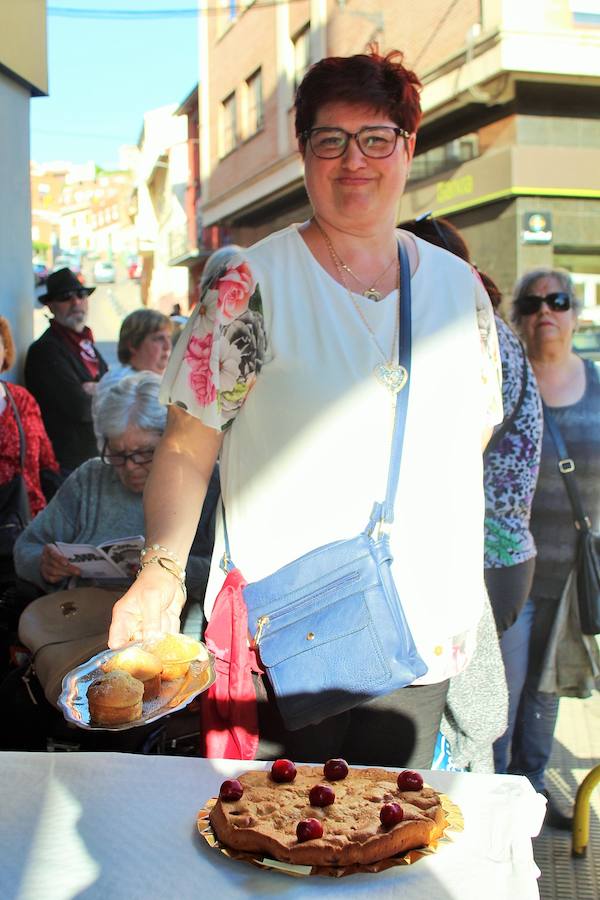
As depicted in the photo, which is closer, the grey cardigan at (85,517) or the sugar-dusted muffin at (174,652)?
the sugar-dusted muffin at (174,652)

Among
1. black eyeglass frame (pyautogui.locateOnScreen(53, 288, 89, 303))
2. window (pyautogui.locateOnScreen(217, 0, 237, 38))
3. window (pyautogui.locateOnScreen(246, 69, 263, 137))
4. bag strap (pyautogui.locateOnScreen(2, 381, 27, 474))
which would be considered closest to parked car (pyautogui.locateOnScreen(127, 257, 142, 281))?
window (pyautogui.locateOnScreen(217, 0, 237, 38))

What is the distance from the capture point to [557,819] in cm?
331

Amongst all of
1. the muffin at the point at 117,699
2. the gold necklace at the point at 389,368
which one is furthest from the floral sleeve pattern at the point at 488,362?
the muffin at the point at 117,699

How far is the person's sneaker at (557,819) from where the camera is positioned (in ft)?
10.8

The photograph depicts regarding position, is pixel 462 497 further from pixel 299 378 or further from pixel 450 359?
pixel 299 378

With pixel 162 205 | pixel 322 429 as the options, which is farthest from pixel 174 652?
pixel 162 205

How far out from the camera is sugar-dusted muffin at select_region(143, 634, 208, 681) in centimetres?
148

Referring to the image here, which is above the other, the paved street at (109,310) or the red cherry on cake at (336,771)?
the paved street at (109,310)

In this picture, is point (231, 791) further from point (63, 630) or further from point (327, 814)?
point (63, 630)

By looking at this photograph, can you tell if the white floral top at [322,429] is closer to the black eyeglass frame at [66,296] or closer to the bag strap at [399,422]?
the bag strap at [399,422]

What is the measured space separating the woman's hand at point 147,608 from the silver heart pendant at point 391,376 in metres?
0.50

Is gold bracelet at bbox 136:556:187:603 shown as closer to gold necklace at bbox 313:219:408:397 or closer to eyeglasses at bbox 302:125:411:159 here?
gold necklace at bbox 313:219:408:397

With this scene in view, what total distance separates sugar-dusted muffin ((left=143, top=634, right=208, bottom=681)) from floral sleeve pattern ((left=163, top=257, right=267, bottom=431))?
426 mm

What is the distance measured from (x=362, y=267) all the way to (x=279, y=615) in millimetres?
670
